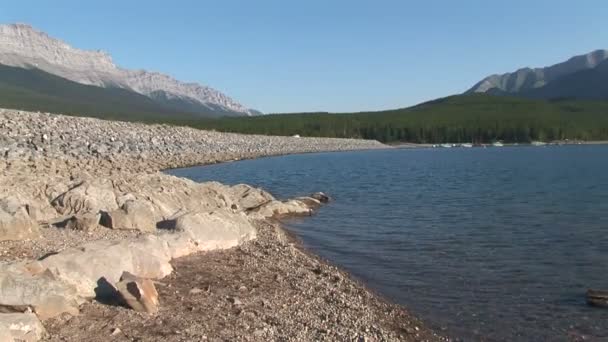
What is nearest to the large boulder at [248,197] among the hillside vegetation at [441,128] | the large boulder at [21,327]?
the large boulder at [21,327]

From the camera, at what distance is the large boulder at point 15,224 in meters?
13.6

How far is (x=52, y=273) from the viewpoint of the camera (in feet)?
34.3

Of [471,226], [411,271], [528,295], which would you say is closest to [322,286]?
[411,271]

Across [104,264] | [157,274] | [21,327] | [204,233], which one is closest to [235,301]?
[157,274]

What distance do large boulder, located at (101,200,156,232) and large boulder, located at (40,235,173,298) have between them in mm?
3201

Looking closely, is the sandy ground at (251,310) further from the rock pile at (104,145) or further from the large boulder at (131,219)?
the rock pile at (104,145)

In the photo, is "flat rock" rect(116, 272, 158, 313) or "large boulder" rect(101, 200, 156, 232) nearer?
"flat rock" rect(116, 272, 158, 313)

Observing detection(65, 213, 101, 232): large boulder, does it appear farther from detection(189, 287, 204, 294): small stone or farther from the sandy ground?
detection(189, 287, 204, 294): small stone

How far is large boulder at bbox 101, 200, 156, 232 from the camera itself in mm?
16500

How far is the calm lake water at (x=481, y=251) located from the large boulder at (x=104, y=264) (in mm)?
5939

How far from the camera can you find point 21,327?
857cm

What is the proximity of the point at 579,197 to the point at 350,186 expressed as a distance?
16.9 m

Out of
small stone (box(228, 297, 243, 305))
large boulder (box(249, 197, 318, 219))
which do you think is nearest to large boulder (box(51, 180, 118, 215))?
small stone (box(228, 297, 243, 305))

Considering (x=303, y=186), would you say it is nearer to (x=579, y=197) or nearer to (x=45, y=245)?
(x=579, y=197)
